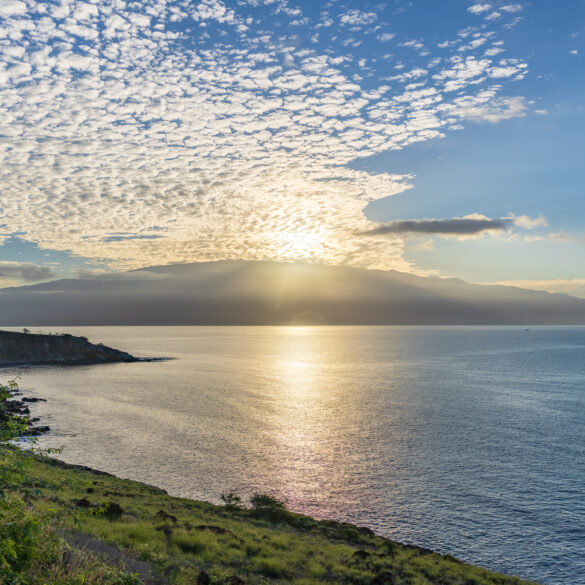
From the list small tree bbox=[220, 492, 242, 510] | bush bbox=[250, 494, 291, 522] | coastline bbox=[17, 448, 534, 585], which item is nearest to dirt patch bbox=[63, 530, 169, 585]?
coastline bbox=[17, 448, 534, 585]

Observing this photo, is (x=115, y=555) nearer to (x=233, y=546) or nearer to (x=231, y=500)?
(x=233, y=546)

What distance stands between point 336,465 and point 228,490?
1548 cm

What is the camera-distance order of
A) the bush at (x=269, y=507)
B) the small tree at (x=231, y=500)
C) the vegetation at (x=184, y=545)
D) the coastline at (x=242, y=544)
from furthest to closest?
the small tree at (x=231, y=500)
the bush at (x=269, y=507)
the coastline at (x=242, y=544)
the vegetation at (x=184, y=545)

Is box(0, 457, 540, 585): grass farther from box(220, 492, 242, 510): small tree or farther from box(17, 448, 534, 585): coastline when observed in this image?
box(220, 492, 242, 510): small tree

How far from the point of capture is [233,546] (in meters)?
26.7

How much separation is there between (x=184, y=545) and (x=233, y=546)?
407 centimetres

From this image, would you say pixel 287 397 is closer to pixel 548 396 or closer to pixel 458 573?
pixel 548 396

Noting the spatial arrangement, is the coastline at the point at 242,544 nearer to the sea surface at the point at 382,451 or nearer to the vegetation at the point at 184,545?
the vegetation at the point at 184,545

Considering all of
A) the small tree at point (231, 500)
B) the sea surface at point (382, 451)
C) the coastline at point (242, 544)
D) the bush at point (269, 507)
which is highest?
the coastline at point (242, 544)

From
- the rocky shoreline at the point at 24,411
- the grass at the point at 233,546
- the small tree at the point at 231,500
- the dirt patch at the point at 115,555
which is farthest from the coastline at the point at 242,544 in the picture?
the rocky shoreline at the point at 24,411

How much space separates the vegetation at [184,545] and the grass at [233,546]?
0.23 ft

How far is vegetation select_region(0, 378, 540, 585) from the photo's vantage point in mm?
10859

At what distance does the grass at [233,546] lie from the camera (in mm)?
18875

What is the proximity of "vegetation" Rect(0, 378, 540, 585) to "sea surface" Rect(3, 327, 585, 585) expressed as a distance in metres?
5.11
